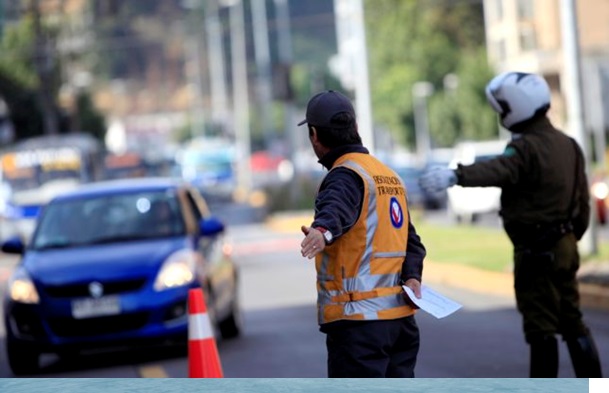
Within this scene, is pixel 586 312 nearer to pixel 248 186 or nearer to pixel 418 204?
pixel 418 204

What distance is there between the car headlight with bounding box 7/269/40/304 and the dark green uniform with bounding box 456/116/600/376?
5.60 m

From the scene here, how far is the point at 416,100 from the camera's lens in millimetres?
102375

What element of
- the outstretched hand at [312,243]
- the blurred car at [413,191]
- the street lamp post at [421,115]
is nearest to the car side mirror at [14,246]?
the outstretched hand at [312,243]

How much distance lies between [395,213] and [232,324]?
906cm

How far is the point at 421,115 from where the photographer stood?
10238 centimetres

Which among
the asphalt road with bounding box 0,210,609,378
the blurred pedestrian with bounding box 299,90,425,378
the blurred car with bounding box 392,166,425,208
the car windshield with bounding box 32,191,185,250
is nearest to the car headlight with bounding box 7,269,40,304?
the asphalt road with bounding box 0,210,609,378

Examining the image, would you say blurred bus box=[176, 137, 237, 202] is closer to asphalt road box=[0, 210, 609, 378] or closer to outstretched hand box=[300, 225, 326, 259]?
asphalt road box=[0, 210, 609, 378]

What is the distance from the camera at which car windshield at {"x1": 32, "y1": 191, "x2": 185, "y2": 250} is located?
14.9 m

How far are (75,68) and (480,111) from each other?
26214 mm

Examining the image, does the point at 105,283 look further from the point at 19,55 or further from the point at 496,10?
the point at 496,10

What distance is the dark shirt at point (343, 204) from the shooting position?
6.57 metres

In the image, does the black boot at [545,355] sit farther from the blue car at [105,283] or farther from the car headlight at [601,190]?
the car headlight at [601,190]

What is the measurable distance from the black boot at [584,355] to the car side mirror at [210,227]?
19.7ft

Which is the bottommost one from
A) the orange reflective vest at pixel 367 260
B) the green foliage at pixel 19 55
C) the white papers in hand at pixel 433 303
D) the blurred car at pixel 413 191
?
the blurred car at pixel 413 191
